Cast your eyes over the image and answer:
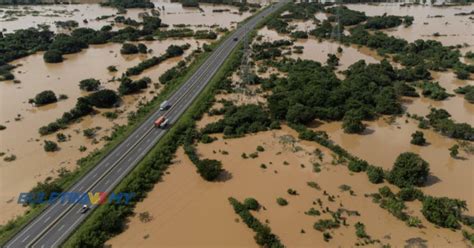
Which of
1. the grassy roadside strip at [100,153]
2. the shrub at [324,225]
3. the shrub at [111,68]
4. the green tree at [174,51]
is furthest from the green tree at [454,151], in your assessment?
the shrub at [111,68]

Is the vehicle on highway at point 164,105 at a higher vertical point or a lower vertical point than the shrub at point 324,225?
higher

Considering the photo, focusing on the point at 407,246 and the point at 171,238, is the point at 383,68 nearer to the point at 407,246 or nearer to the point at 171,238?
the point at 407,246

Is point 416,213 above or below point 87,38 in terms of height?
below

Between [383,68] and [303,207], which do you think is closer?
[303,207]

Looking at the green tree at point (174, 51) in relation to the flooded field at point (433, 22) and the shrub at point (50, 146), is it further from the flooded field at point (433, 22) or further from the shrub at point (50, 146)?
the flooded field at point (433, 22)

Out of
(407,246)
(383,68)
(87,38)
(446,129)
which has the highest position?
(87,38)


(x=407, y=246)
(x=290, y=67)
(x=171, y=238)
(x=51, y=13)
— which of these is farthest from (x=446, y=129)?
(x=51, y=13)
